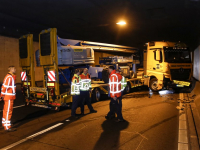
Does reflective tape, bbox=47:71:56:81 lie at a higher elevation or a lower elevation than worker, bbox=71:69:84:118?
higher

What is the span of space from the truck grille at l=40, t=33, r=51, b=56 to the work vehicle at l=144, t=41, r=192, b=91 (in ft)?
24.4

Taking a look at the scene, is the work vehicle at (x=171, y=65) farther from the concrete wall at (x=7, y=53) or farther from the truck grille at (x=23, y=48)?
the concrete wall at (x=7, y=53)

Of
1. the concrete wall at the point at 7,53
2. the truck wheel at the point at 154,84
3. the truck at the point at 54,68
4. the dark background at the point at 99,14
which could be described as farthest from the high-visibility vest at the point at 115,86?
the concrete wall at the point at 7,53

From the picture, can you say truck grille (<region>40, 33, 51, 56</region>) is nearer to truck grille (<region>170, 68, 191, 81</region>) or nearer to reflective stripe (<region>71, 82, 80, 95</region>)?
reflective stripe (<region>71, 82, 80, 95</region>)

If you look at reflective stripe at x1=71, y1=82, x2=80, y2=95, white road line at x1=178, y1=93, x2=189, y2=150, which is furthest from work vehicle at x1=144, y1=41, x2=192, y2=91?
reflective stripe at x1=71, y1=82, x2=80, y2=95

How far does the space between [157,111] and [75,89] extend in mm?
3575

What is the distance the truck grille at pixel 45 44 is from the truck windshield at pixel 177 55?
311 inches

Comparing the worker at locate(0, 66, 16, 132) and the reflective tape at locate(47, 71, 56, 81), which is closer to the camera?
the worker at locate(0, 66, 16, 132)

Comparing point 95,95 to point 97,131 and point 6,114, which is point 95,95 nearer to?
point 97,131

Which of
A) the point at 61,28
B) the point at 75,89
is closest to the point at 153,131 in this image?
the point at 75,89

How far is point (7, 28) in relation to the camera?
16797 mm

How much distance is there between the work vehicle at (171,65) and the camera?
502 inches

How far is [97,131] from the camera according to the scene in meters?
5.95

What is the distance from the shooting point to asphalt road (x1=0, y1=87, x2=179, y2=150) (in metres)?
4.93
